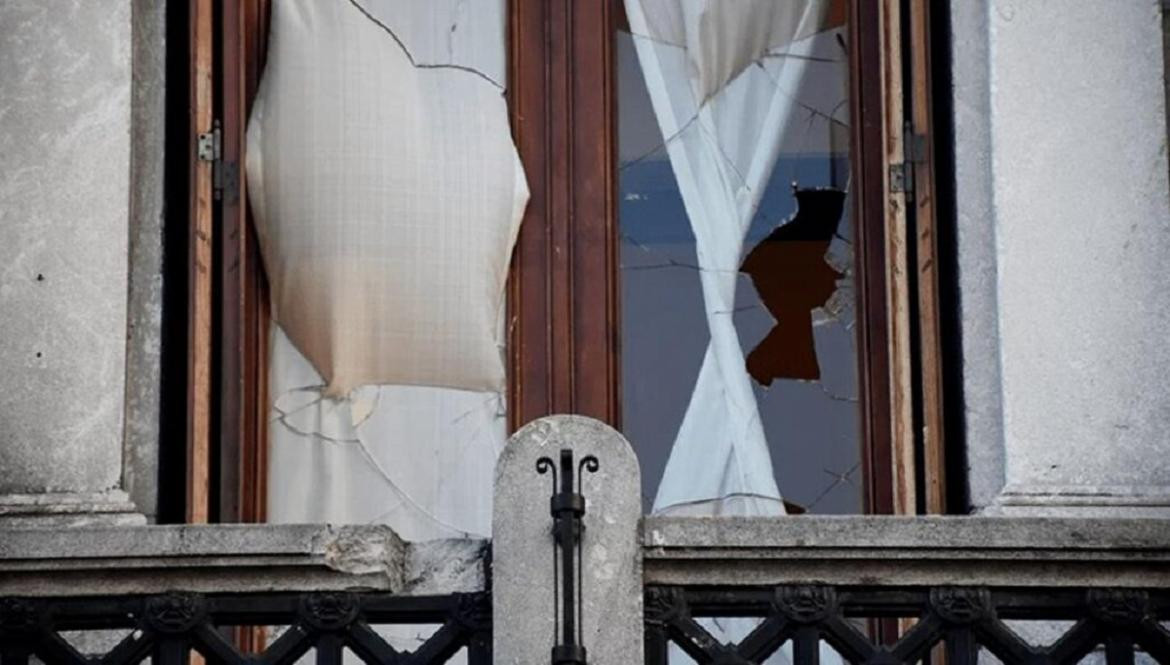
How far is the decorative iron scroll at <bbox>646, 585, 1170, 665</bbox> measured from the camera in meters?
11.3

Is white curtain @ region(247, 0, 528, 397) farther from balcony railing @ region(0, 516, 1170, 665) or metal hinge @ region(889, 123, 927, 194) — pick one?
balcony railing @ region(0, 516, 1170, 665)

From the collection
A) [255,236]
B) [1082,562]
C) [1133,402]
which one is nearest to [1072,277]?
[1133,402]

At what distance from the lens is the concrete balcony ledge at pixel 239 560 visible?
37.3 ft

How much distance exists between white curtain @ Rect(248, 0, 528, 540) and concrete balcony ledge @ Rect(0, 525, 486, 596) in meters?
1.06

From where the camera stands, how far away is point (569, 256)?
42.0 ft

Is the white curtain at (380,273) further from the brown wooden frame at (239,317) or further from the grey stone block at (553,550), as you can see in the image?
the grey stone block at (553,550)

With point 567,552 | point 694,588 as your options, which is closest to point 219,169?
point 567,552

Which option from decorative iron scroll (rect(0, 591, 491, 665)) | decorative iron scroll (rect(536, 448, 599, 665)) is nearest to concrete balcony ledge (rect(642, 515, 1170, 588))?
decorative iron scroll (rect(536, 448, 599, 665))

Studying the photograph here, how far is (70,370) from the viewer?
12.4 metres

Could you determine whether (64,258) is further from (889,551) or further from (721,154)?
(889,551)

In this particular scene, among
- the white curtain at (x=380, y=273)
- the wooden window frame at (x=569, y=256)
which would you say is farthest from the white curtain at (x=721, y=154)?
the white curtain at (x=380, y=273)

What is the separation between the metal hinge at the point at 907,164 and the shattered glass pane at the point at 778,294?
0.60 feet

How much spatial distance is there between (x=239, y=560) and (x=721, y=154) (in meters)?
2.29

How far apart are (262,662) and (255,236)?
6.04ft
